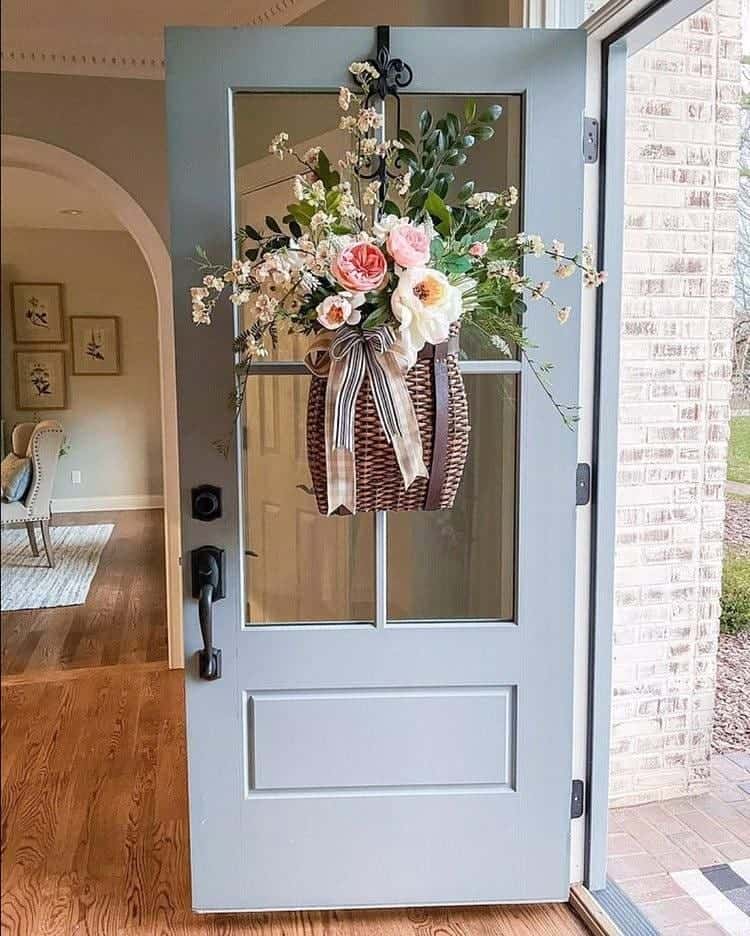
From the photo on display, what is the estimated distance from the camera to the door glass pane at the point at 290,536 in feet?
6.16

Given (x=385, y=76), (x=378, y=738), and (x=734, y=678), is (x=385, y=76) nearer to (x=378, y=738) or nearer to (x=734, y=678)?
(x=378, y=738)

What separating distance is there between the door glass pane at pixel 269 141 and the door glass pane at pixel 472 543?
1.51 feet

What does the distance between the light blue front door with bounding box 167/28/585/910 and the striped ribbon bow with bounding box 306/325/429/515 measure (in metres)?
0.37

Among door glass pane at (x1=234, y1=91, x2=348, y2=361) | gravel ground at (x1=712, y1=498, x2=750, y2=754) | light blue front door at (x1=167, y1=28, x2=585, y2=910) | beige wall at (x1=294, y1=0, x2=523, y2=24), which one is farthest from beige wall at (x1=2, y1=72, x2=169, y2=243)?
gravel ground at (x1=712, y1=498, x2=750, y2=754)

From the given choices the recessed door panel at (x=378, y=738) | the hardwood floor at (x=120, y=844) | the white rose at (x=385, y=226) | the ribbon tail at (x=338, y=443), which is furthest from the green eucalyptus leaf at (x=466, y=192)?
the hardwood floor at (x=120, y=844)

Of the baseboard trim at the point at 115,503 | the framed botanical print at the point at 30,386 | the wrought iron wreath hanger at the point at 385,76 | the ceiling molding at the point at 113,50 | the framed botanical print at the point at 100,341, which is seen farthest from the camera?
the baseboard trim at the point at 115,503

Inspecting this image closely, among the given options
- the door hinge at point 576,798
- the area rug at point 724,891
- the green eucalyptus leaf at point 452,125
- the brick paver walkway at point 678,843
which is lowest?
the area rug at point 724,891

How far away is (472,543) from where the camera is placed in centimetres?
196

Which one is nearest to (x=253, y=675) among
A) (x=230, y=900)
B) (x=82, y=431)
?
(x=230, y=900)

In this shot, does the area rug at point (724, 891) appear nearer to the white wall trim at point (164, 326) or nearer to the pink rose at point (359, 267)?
the pink rose at point (359, 267)

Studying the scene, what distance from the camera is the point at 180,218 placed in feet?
5.84

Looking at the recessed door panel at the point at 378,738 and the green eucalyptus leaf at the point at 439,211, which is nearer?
the green eucalyptus leaf at the point at 439,211

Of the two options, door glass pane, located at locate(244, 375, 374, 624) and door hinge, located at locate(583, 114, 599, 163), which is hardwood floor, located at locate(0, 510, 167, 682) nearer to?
door glass pane, located at locate(244, 375, 374, 624)

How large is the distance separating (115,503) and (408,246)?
3.80 metres
